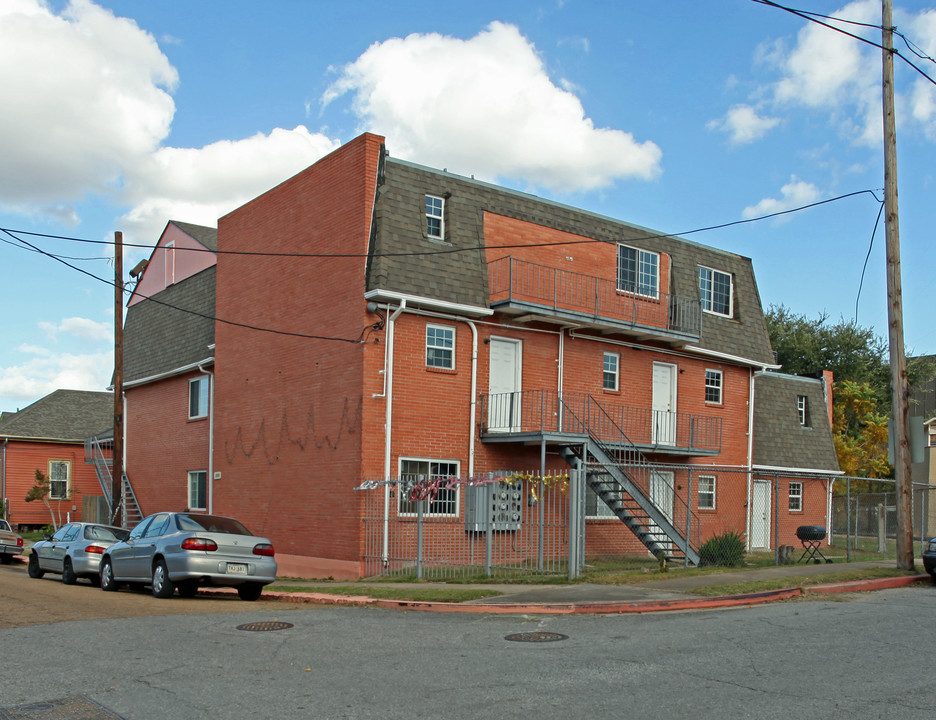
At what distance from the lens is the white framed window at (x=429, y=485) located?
1923 cm

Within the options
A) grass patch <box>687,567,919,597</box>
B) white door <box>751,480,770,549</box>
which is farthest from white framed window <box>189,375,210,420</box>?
white door <box>751,480,770,549</box>

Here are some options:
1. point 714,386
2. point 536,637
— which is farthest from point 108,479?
point 536,637

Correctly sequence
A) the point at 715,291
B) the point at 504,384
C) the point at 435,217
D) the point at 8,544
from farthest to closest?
the point at 715,291 → the point at 8,544 → the point at 504,384 → the point at 435,217

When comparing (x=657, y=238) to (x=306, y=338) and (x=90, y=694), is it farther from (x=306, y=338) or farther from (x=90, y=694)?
(x=90, y=694)

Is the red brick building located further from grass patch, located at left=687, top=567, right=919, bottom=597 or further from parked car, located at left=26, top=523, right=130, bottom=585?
parked car, located at left=26, top=523, right=130, bottom=585

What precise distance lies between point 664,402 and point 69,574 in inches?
605

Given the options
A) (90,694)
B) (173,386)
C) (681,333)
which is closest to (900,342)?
(681,333)

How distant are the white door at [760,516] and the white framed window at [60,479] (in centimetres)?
2819

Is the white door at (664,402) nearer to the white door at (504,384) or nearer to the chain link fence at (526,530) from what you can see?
the chain link fence at (526,530)

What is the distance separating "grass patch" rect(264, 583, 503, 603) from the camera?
566 inches

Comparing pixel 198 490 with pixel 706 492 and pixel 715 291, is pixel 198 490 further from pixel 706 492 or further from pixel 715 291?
pixel 715 291

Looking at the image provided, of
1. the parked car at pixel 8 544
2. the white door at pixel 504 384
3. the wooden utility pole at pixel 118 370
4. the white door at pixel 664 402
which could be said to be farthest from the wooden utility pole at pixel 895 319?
the parked car at pixel 8 544

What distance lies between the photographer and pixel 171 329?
29.5 metres

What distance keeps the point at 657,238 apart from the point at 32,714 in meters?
21.4
